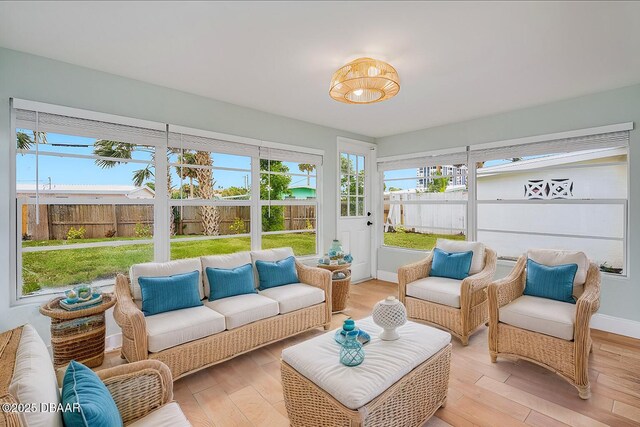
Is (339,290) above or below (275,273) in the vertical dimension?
below

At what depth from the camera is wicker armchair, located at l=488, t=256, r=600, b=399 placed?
83.0 inches

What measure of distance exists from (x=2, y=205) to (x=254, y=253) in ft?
6.75

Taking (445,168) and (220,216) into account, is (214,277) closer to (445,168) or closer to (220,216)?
(220,216)

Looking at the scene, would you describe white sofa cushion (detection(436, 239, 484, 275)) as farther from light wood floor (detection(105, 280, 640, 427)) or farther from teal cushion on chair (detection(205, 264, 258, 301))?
teal cushion on chair (detection(205, 264, 258, 301))

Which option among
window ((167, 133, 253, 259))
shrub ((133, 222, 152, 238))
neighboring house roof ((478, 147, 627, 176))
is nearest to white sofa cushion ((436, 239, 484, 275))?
neighboring house roof ((478, 147, 627, 176))

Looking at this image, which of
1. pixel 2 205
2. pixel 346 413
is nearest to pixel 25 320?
pixel 2 205

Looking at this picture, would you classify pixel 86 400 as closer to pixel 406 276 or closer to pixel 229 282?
pixel 229 282

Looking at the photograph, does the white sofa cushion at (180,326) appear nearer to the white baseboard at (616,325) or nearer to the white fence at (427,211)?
the white fence at (427,211)

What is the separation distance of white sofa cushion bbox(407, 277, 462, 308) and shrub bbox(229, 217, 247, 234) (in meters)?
2.11

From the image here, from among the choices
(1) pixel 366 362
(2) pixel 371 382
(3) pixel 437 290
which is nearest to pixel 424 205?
(3) pixel 437 290

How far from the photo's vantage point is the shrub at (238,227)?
376 cm

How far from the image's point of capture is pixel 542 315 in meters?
2.33

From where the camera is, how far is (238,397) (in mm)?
2129

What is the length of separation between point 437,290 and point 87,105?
3.74m
